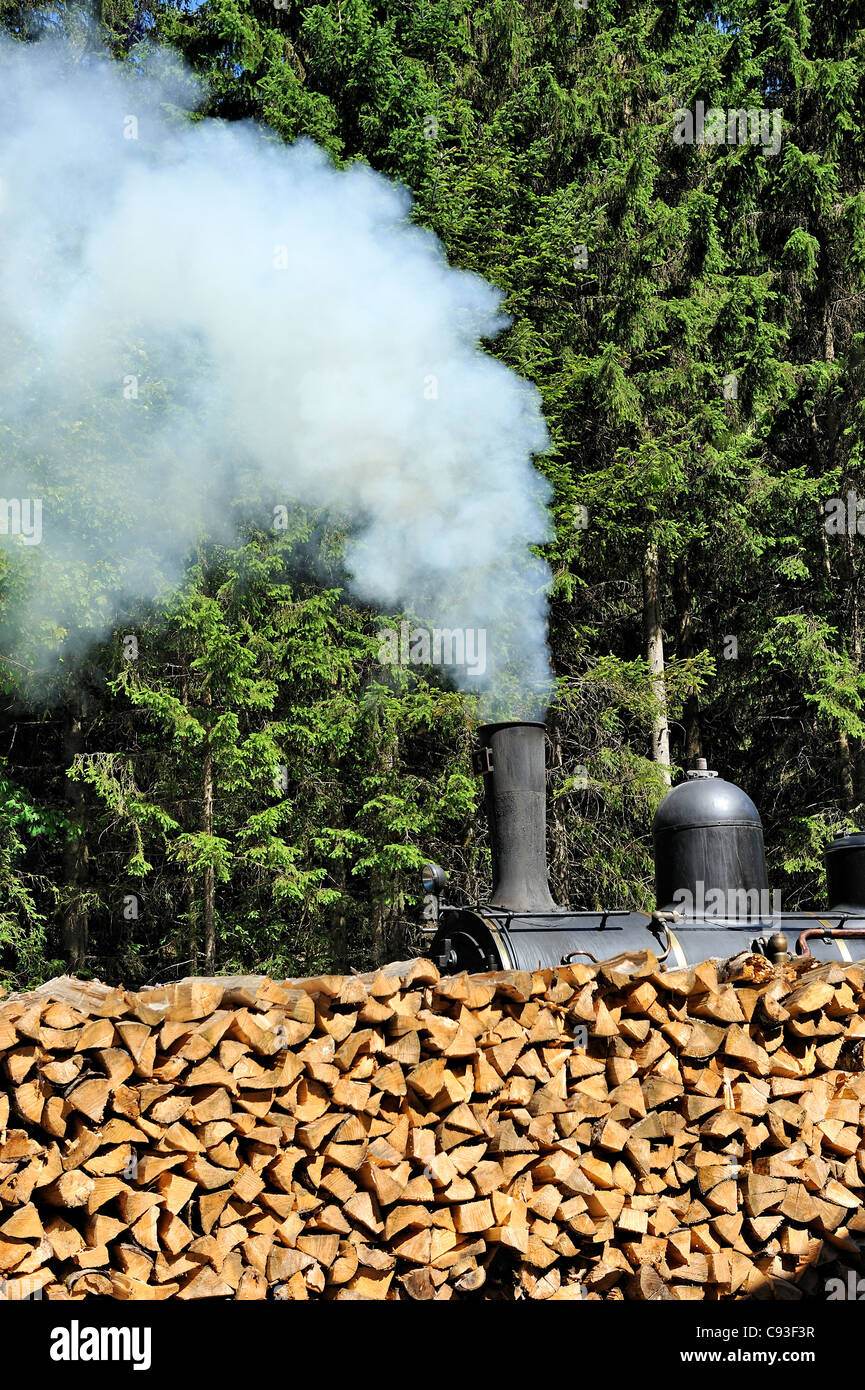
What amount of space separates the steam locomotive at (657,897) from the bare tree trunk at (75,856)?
5891mm

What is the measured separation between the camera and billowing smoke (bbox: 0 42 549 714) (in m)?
9.66

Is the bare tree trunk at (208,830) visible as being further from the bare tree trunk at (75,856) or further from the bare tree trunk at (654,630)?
the bare tree trunk at (654,630)

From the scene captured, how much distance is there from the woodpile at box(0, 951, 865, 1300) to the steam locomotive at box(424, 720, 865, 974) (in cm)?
88

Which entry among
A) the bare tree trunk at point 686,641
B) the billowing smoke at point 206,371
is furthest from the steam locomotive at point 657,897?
the bare tree trunk at point 686,641

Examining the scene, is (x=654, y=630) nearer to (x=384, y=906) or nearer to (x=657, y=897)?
(x=384, y=906)

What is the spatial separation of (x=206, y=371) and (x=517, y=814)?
5773 millimetres

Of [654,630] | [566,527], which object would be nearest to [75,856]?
[566,527]

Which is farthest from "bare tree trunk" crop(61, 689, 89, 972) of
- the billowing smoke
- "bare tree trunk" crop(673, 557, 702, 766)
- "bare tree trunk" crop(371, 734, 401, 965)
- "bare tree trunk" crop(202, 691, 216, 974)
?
"bare tree trunk" crop(673, 557, 702, 766)

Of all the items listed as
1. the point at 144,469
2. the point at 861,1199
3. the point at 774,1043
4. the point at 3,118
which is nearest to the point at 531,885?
the point at 774,1043

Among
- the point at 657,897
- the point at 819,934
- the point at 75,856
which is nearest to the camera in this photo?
the point at 819,934

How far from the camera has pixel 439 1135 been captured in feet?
14.4

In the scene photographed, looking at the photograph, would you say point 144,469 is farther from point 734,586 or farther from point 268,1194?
point 734,586

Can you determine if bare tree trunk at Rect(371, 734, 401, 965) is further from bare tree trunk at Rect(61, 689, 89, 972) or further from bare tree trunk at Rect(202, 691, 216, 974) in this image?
bare tree trunk at Rect(61, 689, 89, 972)

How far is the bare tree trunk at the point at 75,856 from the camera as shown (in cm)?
1147
